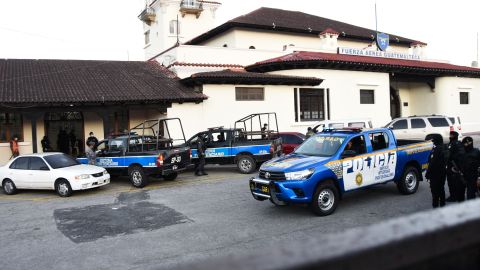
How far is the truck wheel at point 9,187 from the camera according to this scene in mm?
13398

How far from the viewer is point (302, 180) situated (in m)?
7.99

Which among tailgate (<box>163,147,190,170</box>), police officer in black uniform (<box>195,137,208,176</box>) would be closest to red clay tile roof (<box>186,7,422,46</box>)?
police officer in black uniform (<box>195,137,208,176</box>)

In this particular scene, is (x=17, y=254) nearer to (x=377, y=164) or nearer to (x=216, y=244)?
(x=216, y=244)

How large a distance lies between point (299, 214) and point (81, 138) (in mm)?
16179

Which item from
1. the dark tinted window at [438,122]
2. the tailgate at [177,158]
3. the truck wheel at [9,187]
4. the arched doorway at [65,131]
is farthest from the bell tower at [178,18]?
the truck wheel at [9,187]

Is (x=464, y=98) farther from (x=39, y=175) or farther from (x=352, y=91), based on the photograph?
(x=39, y=175)

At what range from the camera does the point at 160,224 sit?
27.7ft

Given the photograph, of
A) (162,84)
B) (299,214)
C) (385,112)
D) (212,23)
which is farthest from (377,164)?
(212,23)

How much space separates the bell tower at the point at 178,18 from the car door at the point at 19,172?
26.2 metres

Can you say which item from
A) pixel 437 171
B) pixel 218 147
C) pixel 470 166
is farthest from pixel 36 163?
pixel 470 166

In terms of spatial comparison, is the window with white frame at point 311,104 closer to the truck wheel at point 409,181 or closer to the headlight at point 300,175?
the truck wheel at point 409,181

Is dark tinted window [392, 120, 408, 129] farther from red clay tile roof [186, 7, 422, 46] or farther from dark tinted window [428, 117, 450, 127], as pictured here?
red clay tile roof [186, 7, 422, 46]

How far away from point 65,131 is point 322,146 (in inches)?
631

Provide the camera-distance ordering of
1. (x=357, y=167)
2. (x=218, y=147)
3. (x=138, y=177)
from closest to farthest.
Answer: (x=357, y=167)
(x=138, y=177)
(x=218, y=147)
